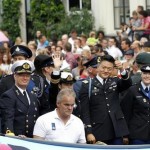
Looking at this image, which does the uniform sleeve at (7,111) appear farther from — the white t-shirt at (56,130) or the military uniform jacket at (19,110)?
the white t-shirt at (56,130)

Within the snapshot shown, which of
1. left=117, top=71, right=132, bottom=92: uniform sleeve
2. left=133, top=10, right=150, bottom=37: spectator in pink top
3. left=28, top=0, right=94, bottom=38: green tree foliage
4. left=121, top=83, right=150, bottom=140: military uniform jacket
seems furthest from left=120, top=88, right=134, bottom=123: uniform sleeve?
left=28, top=0, right=94, bottom=38: green tree foliage

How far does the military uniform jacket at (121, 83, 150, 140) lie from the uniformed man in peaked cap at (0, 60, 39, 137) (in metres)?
1.34

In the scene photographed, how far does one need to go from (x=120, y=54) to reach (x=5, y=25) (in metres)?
9.74

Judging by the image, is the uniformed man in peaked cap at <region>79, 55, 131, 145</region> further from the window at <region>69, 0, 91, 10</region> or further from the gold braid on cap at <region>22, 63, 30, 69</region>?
the window at <region>69, 0, 91, 10</region>

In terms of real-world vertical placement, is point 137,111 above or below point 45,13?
below

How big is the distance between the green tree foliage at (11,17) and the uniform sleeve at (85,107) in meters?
17.2

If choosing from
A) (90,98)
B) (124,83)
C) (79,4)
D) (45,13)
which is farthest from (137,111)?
(45,13)

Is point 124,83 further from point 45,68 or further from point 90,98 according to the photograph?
point 45,68

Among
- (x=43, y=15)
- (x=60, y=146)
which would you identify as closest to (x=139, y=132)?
(x=60, y=146)

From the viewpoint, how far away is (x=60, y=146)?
774 centimetres

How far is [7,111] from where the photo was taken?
8.76 metres

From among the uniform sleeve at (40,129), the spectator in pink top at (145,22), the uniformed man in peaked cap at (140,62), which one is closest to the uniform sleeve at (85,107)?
the uniformed man in peaked cap at (140,62)

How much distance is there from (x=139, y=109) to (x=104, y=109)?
47 centimetres

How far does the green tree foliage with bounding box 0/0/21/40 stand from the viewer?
88.2 feet
